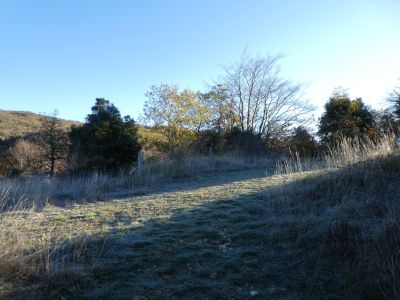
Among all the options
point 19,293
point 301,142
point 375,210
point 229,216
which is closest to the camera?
point 19,293

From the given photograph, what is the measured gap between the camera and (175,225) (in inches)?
181

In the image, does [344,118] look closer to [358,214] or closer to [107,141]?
[107,141]

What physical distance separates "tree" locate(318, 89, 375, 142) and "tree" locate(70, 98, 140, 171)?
10670 millimetres

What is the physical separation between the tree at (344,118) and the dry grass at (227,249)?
1415 centimetres

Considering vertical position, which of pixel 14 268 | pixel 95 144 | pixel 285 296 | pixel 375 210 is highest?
pixel 95 144

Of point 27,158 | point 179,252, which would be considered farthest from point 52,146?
point 179,252

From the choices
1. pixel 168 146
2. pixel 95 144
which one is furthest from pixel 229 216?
pixel 168 146

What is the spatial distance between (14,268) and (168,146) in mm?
19106

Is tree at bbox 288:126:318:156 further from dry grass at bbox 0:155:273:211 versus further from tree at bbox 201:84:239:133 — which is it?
dry grass at bbox 0:155:273:211

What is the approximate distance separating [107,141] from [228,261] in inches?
523

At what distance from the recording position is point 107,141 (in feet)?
52.0

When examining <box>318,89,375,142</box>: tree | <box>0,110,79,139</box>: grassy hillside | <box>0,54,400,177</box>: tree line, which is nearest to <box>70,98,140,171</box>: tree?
<box>0,54,400,177</box>: tree line

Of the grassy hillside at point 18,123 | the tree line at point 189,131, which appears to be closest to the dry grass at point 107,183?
the tree line at point 189,131

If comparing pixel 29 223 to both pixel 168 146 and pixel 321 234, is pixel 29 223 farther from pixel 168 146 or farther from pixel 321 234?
pixel 168 146
